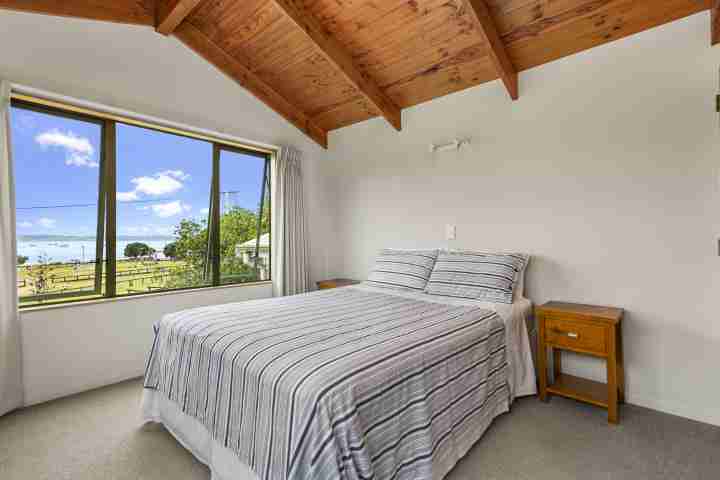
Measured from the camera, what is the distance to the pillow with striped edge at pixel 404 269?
9.40 feet

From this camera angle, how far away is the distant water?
8.03ft

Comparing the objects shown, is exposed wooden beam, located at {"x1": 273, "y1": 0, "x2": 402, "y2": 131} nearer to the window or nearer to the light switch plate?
the light switch plate

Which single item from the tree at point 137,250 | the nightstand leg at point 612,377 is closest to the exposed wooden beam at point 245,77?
the tree at point 137,250

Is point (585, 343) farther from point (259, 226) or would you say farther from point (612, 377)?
point (259, 226)

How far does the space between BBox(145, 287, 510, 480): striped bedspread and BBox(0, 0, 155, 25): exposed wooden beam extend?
2361 mm

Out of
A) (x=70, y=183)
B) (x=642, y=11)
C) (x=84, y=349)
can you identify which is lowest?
(x=84, y=349)

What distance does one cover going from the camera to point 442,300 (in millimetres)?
2477

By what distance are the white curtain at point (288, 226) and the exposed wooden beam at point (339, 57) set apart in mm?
1178

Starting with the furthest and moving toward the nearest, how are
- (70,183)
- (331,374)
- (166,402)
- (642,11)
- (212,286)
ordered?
(212,286)
(70,183)
(642,11)
(166,402)
(331,374)

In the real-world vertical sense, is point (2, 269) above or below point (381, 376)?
above

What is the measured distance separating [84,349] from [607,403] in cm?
365

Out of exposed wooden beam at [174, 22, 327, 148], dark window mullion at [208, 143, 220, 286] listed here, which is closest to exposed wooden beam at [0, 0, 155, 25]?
exposed wooden beam at [174, 22, 327, 148]

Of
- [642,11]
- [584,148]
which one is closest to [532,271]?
[584,148]

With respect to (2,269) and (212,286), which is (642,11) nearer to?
(212,286)
